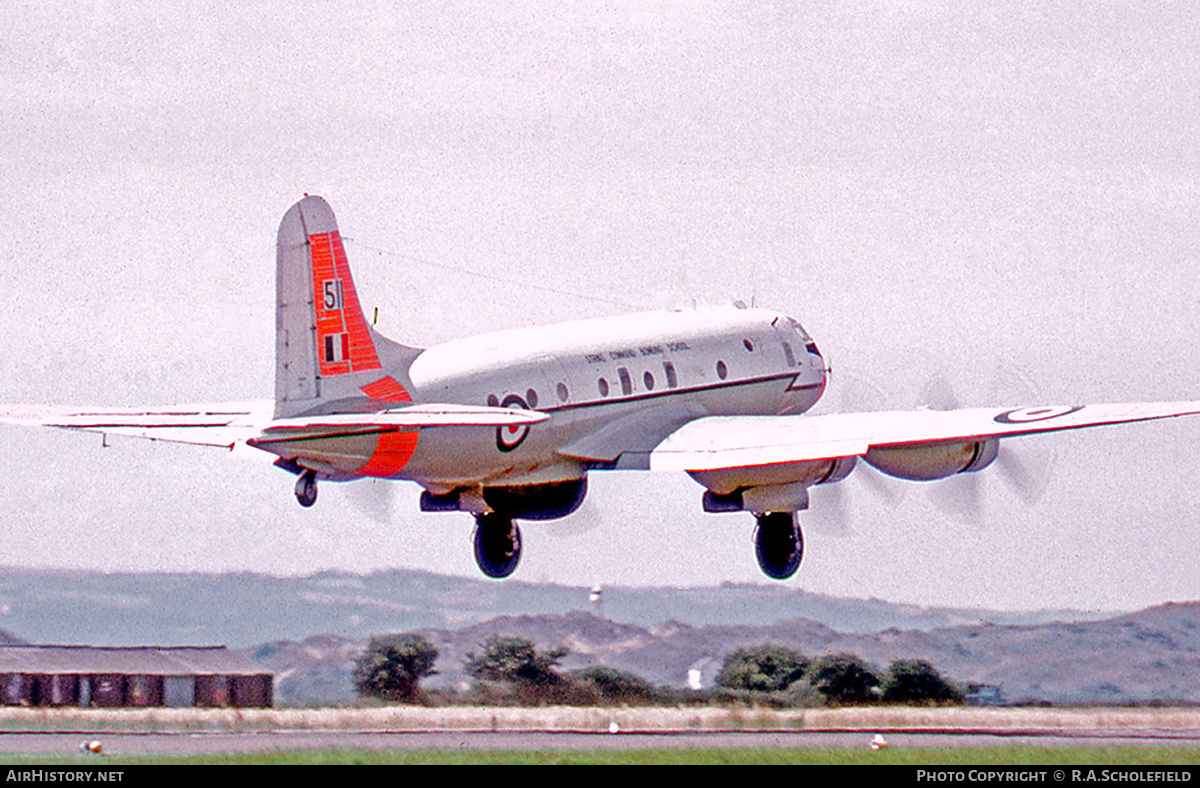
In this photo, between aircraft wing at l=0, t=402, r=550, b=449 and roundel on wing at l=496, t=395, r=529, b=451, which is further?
roundel on wing at l=496, t=395, r=529, b=451

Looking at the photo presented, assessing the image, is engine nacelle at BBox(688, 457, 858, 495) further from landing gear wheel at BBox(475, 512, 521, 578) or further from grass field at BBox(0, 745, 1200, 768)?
grass field at BBox(0, 745, 1200, 768)

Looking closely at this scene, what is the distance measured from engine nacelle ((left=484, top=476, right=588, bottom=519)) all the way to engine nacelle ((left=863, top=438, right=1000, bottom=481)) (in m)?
7.53

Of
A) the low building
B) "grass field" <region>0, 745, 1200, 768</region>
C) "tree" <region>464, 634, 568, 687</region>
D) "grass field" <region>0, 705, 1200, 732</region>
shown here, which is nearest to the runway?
"grass field" <region>0, 705, 1200, 732</region>

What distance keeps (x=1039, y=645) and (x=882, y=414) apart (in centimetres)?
1260

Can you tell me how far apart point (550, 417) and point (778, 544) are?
30.9 ft

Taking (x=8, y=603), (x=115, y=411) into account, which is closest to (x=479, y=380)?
(x=115, y=411)

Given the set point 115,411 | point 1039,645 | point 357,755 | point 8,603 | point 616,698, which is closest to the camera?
point 357,755

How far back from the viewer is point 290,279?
53.3 meters

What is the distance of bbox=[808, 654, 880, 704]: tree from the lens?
196 ft

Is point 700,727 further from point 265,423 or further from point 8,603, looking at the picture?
point 8,603

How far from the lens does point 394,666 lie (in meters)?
61.7

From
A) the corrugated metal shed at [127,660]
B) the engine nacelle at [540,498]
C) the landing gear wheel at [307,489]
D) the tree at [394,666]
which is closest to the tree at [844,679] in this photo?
the engine nacelle at [540,498]

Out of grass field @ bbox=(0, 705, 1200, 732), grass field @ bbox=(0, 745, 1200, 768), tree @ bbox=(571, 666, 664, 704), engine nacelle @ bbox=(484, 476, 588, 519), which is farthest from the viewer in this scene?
engine nacelle @ bbox=(484, 476, 588, 519)

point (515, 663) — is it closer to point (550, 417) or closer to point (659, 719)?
point (659, 719)
